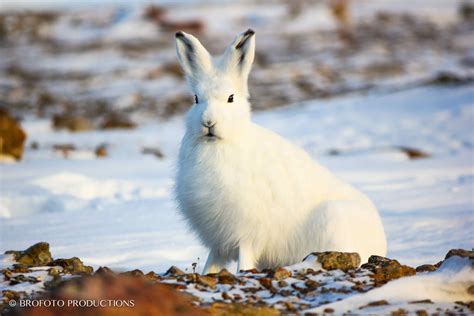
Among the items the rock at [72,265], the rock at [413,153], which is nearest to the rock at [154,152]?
the rock at [413,153]

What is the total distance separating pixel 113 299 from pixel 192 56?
2274 mm

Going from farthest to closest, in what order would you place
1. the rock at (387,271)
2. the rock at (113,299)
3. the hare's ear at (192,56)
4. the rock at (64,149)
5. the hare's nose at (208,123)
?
1. the rock at (64,149)
2. the hare's ear at (192,56)
3. the hare's nose at (208,123)
4. the rock at (387,271)
5. the rock at (113,299)

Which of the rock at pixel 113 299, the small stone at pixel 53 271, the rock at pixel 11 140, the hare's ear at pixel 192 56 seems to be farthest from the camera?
the rock at pixel 11 140

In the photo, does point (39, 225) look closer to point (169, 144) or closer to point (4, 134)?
point (4, 134)

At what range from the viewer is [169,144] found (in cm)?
1388

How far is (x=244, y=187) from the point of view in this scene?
4312 millimetres

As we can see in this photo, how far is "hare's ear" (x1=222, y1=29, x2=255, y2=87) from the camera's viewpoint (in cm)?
440

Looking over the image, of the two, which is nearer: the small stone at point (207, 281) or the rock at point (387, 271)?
the small stone at point (207, 281)

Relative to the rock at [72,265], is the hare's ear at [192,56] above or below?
above

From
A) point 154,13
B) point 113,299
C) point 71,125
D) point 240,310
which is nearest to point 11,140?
point 71,125

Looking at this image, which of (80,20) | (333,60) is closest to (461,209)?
(333,60)

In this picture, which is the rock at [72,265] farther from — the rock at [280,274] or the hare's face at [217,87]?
the rock at [280,274]

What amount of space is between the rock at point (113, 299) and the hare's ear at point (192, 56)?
6.66 feet

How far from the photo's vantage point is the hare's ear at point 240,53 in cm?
440
